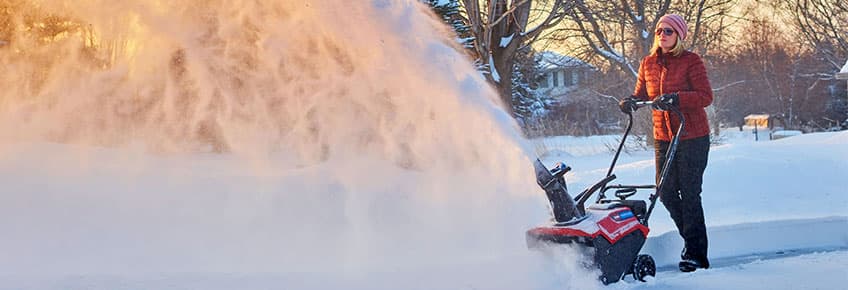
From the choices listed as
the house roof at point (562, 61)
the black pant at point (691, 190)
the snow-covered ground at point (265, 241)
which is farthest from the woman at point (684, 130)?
the house roof at point (562, 61)

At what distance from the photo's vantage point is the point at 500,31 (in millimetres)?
14016

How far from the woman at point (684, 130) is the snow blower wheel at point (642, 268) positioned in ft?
1.36

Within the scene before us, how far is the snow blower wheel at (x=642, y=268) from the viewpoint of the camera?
4.68 metres

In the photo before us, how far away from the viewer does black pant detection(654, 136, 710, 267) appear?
5.08m

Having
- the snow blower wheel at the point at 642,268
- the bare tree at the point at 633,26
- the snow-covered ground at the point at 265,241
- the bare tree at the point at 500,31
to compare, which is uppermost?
the bare tree at the point at 633,26

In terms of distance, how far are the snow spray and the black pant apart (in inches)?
35.1

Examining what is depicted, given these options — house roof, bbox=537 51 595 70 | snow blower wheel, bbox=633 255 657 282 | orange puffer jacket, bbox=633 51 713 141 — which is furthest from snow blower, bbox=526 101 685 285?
house roof, bbox=537 51 595 70

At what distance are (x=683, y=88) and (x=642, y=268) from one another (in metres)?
1.17

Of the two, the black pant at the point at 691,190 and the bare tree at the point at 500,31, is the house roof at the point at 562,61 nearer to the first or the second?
the bare tree at the point at 500,31

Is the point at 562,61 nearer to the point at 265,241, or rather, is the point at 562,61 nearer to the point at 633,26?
the point at 633,26

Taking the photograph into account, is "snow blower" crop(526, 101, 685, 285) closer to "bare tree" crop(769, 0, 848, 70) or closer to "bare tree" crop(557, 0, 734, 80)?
"bare tree" crop(557, 0, 734, 80)

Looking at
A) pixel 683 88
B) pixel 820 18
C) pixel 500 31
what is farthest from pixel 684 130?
pixel 820 18

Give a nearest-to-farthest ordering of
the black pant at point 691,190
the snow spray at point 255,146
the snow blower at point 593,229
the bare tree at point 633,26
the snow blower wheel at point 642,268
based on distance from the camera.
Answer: the snow blower at point 593,229
the snow blower wheel at point 642,268
the snow spray at point 255,146
the black pant at point 691,190
the bare tree at point 633,26

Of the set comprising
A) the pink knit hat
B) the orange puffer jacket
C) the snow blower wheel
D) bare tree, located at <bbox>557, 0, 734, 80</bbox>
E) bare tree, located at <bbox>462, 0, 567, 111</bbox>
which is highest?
bare tree, located at <bbox>557, 0, 734, 80</bbox>
